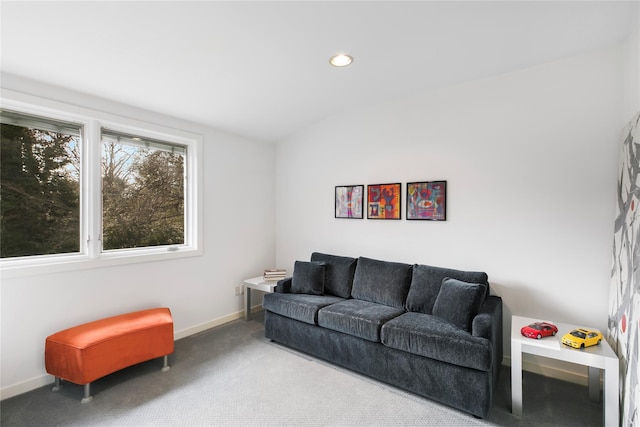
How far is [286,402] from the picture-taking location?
2.32 m

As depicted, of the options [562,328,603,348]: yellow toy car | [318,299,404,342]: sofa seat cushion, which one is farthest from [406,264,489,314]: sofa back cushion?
[562,328,603,348]: yellow toy car

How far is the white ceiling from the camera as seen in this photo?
1.91 meters

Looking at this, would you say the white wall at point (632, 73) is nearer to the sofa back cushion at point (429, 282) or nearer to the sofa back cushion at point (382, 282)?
the sofa back cushion at point (429, 282)

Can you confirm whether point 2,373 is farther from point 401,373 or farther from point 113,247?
point 401,373

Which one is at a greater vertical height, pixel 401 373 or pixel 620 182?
pixel 620 182

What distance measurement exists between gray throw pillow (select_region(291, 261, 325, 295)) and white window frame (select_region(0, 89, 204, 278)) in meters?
1.15

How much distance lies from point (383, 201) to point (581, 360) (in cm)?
208

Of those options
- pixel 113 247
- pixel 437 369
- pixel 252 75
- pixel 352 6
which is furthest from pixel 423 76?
pixel 113 247

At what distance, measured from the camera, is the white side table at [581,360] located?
190cm

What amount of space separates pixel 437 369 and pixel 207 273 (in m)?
2.64

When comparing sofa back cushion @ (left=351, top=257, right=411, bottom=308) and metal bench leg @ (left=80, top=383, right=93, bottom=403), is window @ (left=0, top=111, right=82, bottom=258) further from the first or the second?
sofa back cushion @ (left=351, top=257, right=411, bottom=308)

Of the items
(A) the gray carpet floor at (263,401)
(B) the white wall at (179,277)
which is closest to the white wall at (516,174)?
(A) the gray carpet floor at (263,401)

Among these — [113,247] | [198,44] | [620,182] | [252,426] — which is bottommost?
[252,426]

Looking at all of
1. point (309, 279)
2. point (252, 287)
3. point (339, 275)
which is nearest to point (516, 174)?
point (339, 275)
